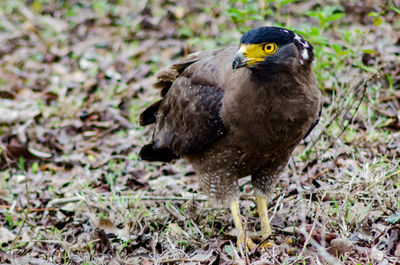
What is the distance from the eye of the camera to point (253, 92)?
410 cm

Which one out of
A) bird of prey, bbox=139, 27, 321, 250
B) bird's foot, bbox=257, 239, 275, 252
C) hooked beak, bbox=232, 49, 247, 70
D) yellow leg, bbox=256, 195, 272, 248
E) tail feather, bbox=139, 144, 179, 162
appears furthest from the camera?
tail feather, bbox=139, 144, 179, 162

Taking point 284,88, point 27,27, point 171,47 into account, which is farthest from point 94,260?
point 27,27

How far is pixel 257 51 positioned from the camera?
13.0ft

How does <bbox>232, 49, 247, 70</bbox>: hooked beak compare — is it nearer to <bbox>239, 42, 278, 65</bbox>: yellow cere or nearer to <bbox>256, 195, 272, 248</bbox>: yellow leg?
<bbox>239, 42, 278, 65</bbox>: yellow cere

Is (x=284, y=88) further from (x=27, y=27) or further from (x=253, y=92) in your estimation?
(x=27, y=27)

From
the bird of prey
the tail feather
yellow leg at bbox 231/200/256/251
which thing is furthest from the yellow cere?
the tail feather

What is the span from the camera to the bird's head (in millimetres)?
3928

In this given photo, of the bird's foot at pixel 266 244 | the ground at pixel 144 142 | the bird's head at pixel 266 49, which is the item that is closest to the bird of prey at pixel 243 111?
the bird's head at pixel 266 49

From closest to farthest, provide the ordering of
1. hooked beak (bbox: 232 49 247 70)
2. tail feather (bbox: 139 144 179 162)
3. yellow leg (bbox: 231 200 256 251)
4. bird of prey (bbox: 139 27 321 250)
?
hooked beak (bbox: 232 49 247 70) → bird of prey (bbox: 139 27 321 250) → yellow leg (bbox: 231 200 256 251) → tail feather (bbox: 139 144 179 162)

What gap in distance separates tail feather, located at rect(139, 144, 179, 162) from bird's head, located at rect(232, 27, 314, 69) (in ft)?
6.15

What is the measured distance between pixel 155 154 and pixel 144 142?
56.1 inches

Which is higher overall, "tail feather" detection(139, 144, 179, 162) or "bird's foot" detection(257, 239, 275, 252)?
"tail feather" detection(139, 144, 179, 162)

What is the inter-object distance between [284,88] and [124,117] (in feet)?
13.2

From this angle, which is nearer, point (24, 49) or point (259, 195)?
point (259, 195)
